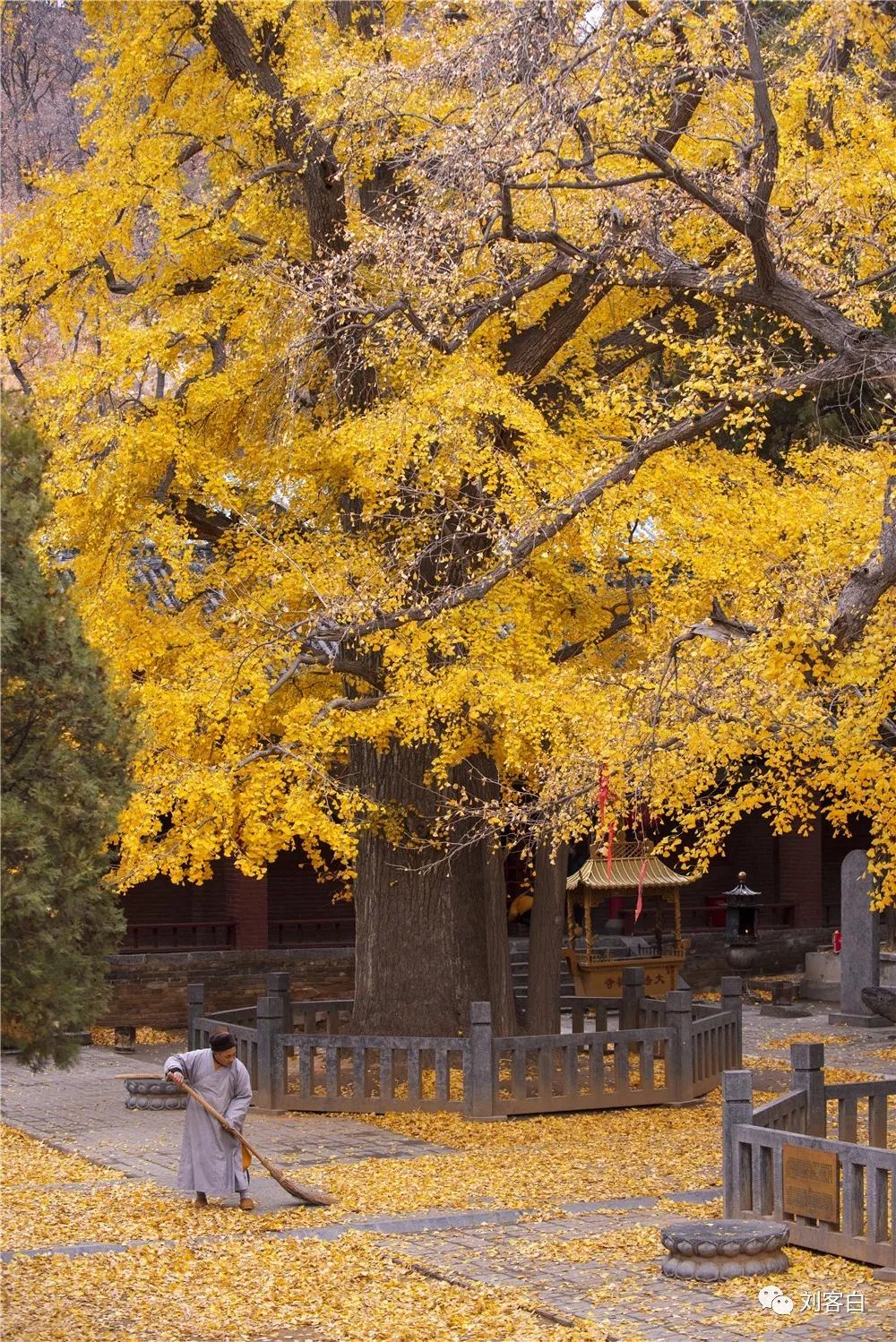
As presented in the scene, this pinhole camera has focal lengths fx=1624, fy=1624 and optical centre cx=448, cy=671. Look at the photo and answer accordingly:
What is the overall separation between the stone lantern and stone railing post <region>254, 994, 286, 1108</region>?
45.2ft

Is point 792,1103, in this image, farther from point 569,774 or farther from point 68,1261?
point 68,1261

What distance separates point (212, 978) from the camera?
23.4 metres

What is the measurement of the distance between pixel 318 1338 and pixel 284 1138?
6.03 meters

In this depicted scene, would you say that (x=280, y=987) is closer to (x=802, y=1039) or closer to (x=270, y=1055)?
(x=270, y=1055)

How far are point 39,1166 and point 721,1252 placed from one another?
6269mm

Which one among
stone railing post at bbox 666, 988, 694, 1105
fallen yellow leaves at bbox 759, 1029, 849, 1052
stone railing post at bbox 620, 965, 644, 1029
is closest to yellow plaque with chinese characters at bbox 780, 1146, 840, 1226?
stone railing post at bbox 666, 988, 694, 1105

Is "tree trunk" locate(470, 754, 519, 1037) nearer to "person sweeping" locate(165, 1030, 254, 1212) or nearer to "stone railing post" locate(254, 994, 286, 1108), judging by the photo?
"stone railing post" locate(254, 994, 286, 1108)

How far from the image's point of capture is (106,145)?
54.2ft

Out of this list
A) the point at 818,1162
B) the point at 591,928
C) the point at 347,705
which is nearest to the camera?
the point at 818,1162

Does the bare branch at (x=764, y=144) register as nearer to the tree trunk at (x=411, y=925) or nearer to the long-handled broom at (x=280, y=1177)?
the tree trunk at (x=411, y=925)

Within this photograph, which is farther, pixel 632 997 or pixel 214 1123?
pixel 632 997

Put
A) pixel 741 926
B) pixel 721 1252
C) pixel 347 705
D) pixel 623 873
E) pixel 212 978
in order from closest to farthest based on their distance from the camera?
pixel 721 1252
pixel 347 705
pixel 212 978
pixel 623 873
pixel 741 926

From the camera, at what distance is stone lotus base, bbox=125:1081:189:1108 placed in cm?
1614

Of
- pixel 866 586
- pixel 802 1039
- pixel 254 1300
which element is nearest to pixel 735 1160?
pixel 254 1300
